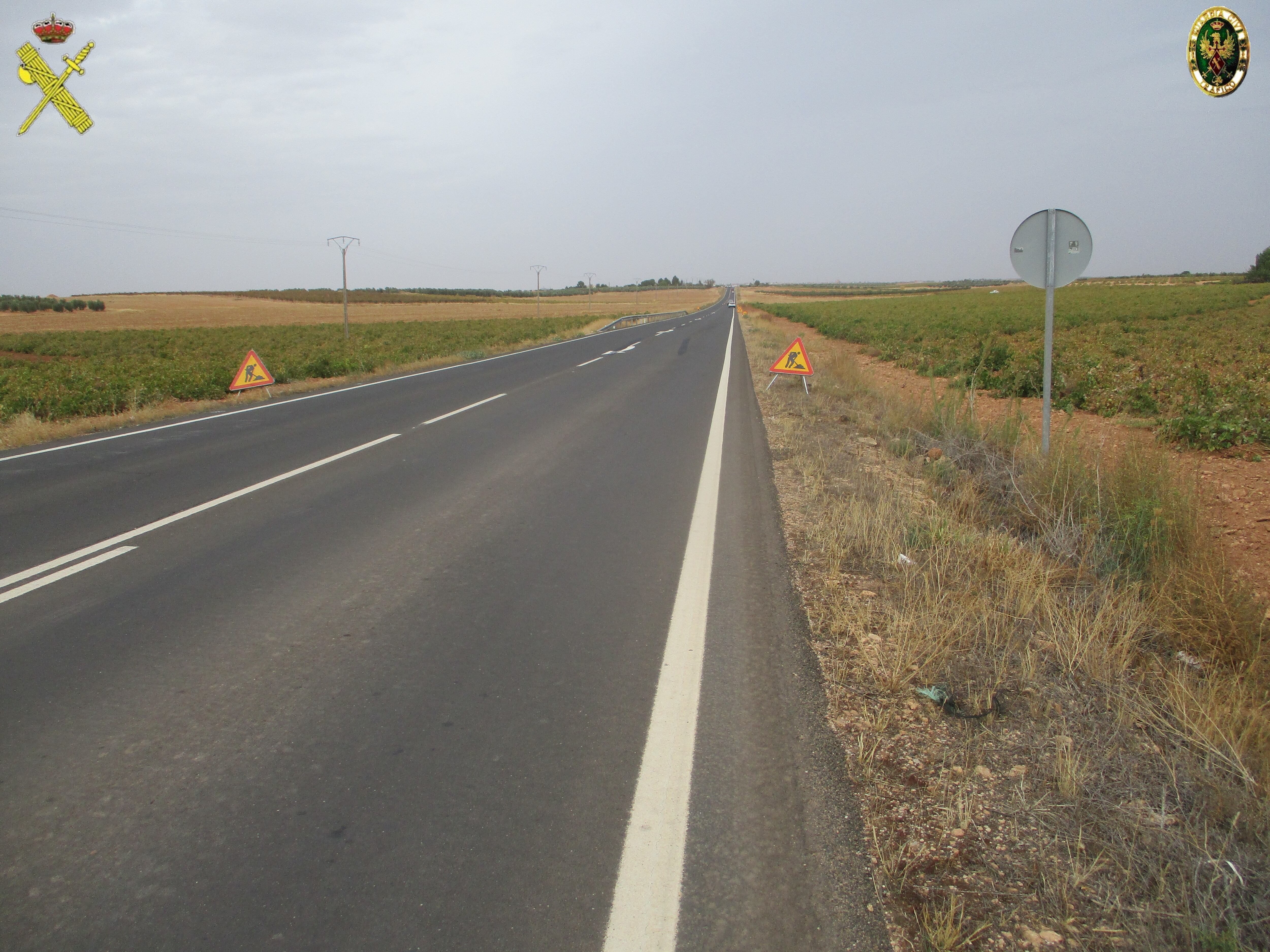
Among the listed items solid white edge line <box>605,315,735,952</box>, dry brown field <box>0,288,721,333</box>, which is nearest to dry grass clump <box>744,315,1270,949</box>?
solid white edge line <box>605,315,735,952</box>

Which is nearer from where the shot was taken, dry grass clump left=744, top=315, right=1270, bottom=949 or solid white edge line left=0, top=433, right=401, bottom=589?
dry grass clump left=744, top=315, right=1270, bottom=949

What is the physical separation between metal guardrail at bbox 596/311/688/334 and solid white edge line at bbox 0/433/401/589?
115ft

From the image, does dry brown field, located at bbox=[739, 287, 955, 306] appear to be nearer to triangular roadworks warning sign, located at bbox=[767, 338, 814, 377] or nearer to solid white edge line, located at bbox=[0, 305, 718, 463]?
solid white edge line, located at bbox=[0, 305, 718, 463]

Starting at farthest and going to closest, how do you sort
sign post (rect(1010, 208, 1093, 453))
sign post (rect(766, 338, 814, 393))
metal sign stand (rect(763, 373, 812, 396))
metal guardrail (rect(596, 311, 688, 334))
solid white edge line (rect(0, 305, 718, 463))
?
metal guardrail (rect(596, 311, 688, 334)) < metal sign stand (rect(763, 373, 812, 396)) < sign post (rect(766, 338, 814, 393)) < solid white edge line (rect(0, 305, 718, 463)) < sign post (rect(1010, 208, 1093, 453))

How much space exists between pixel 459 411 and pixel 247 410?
3.67m

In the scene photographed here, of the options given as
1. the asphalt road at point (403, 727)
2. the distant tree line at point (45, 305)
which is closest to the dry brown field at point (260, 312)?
the distant tree line at point (45, 305)

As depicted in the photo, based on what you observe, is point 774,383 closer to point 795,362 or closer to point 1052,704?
point 795,362

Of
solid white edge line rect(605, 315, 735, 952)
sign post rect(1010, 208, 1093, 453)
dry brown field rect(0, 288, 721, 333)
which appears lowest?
solid white edge line rect(605, 315, 735, 952)

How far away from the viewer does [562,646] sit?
4.02 meters

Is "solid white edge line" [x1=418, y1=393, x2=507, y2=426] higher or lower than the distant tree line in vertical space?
lower

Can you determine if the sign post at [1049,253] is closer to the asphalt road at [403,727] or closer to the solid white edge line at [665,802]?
the asphalt road at [403,727]

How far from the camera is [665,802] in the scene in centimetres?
280

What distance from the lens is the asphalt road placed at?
7.61 ft

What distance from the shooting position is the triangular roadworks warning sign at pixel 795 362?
13.8 meters
